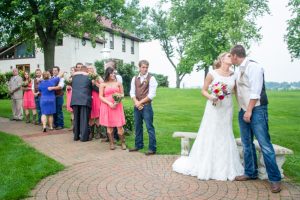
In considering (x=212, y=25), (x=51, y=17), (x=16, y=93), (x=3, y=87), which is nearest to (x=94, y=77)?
(x=16, y=93)

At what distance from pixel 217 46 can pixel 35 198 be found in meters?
39.2

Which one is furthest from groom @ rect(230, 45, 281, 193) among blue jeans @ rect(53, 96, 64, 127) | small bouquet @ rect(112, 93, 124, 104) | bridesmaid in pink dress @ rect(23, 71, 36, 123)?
bridesmaid in pink dress @ rect(23, 71, 36, 123)

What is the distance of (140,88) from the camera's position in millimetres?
8734

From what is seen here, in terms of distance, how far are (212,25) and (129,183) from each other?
36.4m

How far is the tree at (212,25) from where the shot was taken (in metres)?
38.8

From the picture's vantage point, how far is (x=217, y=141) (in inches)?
274

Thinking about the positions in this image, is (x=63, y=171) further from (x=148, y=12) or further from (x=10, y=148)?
(x=148, y=12)

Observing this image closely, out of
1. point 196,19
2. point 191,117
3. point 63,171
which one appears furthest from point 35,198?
point 196,19

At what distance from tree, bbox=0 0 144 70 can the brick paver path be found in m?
14.0

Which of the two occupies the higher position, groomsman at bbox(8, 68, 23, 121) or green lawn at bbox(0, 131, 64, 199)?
groomsman at bbox(8, 68, 23, 121)

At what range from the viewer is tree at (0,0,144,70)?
2139 centimetres

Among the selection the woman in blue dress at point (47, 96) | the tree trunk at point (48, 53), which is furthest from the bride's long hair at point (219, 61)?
the tree trunk at point (48, 53)

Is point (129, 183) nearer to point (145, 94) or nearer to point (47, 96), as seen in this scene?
point (145, 94)

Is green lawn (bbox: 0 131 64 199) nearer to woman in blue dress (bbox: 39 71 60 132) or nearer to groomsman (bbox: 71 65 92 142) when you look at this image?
groomsman (bbox: 71 65 92 142)
